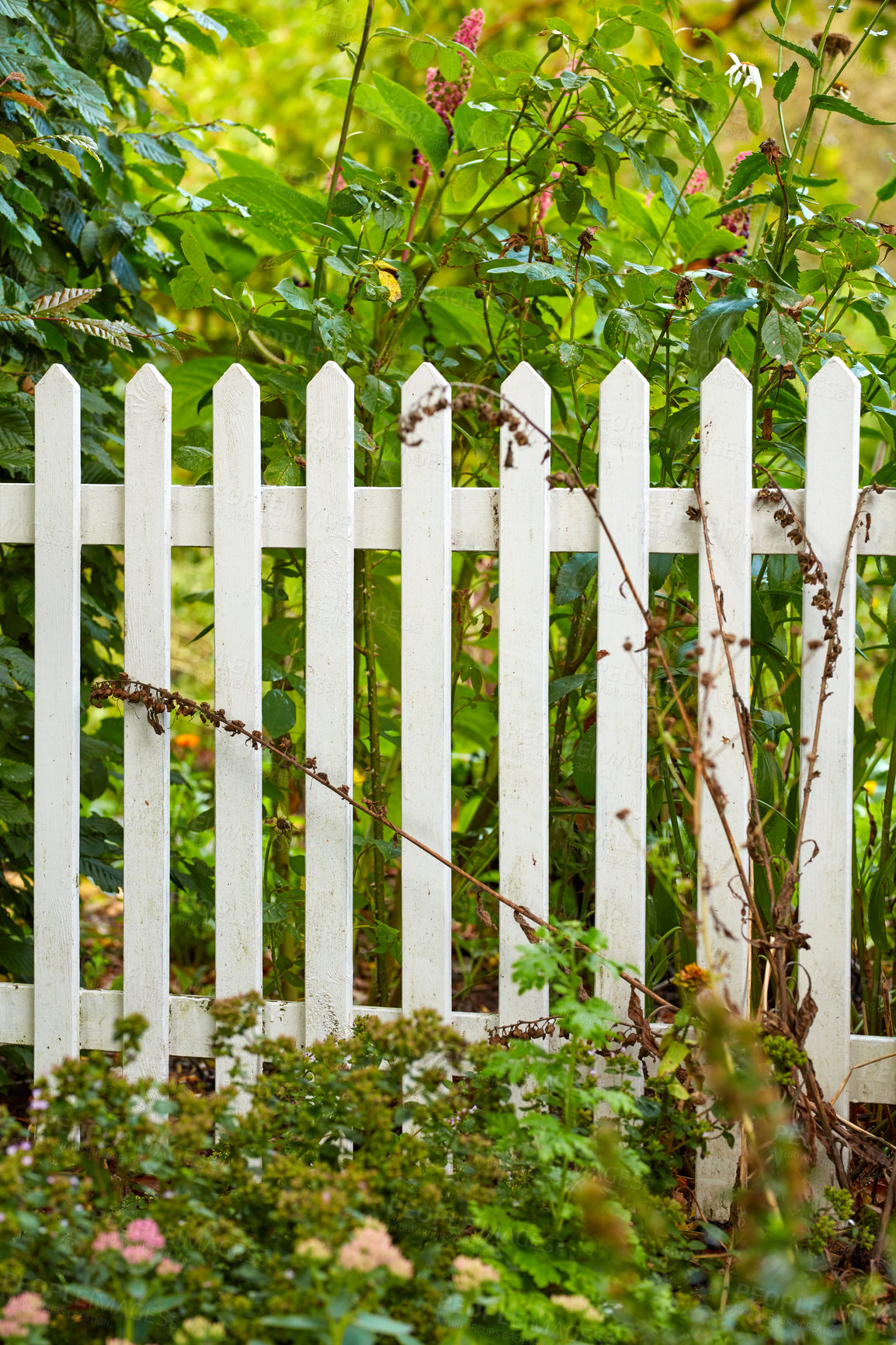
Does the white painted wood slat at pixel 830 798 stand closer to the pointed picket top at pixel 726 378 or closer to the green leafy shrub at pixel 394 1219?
the pointed picket top at pixel 726 378

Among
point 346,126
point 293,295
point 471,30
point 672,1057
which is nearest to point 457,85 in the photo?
point 471,30

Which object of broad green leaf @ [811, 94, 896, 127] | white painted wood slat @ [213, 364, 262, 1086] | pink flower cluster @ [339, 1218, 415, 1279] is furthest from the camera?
white painted wood slat @ [213, 364, 262, 1086]

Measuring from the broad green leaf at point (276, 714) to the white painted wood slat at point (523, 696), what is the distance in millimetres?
380

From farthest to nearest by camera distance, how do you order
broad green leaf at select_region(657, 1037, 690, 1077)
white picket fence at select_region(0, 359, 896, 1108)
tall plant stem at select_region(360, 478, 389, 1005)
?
tall plant stem at select_region(360, 478, 389, 1005) → white picket fence at select_region(0, 359, 896, 1108) → broad green leaf at select_region(657, 1037, 690, 1077)

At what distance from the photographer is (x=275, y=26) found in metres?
6.32

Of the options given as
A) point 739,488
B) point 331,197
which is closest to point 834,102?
point 739,488

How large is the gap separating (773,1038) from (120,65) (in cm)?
235

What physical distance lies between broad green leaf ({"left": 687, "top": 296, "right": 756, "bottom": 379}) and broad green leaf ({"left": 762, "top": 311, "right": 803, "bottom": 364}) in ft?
0.15

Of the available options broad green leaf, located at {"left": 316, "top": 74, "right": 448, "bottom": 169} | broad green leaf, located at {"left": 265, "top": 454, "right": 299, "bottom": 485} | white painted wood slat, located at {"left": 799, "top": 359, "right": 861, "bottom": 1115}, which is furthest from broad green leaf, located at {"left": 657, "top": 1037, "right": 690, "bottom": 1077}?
broad green leaf, located at {"left": 316, "top": 74, "right": 448, "bottom": 169}

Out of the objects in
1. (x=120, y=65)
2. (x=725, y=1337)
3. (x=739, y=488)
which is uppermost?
(x=120, y=65)

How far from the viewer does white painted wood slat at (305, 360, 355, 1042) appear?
174 cm

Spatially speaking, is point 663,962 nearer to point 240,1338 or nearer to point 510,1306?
point 510,1306

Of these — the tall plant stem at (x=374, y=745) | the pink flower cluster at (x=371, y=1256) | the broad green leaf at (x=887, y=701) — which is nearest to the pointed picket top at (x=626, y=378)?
the tall plant stem at (x=374, y=745)

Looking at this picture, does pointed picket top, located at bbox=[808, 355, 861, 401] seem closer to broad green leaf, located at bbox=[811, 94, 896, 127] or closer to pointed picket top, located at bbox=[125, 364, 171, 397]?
broad green leaf, located at bbox=[811, 94, 896, 127]
